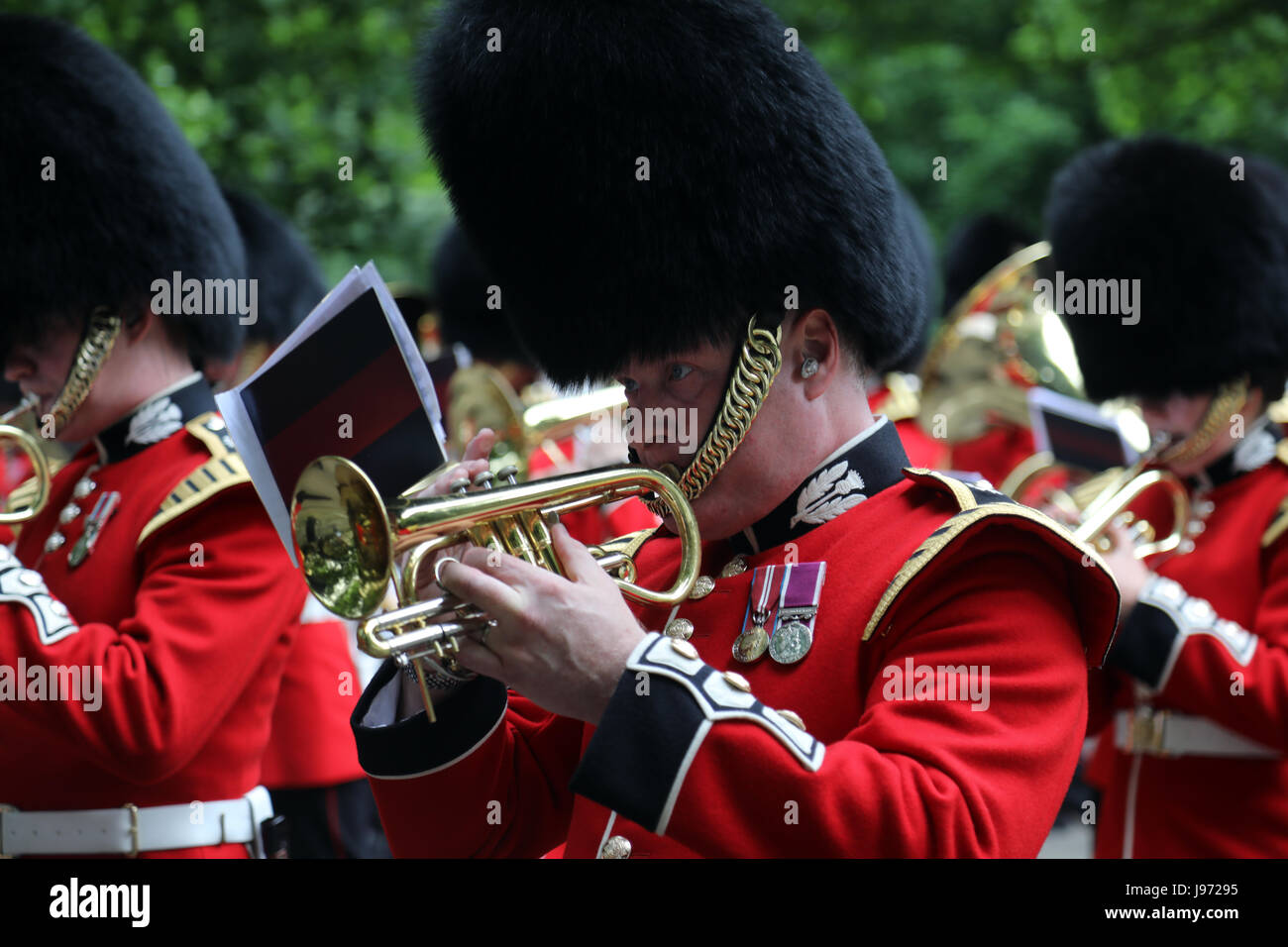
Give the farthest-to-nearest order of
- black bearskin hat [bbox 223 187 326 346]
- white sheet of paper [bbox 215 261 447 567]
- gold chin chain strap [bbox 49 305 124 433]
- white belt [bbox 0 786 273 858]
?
black bearskin hat [bbox 223 187 326 346] < gold chin chain strap [bbox 49 305 124 433] < white belt [bbox 0 786 273 858] < white sheet of paper [bbox 215 261 447 567]

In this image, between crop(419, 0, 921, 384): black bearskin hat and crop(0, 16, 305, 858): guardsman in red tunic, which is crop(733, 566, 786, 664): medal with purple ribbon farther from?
A: crop(0, 16, 305, 858): guardsman in red tunic

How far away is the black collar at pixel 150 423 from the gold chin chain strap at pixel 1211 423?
8.34 feet

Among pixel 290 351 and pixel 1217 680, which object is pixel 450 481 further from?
pixel 1217 680

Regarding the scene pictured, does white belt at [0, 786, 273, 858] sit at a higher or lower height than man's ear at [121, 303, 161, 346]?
lower

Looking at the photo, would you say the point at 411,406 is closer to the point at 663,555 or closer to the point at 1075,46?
the point at 663,555

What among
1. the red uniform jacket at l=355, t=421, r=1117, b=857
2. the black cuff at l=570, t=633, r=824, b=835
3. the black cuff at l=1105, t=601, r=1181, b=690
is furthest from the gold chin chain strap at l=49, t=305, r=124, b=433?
the black cuff at l=1105, t=601, r=1181, b=690

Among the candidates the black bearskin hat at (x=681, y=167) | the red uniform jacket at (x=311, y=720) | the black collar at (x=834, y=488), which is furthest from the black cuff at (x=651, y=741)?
the red uniform jacket at (x=311, y=720)

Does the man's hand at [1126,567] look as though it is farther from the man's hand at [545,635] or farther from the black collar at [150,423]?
the black collar at [150,423]

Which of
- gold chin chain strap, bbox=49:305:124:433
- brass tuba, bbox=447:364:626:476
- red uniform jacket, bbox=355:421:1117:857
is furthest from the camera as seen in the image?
brass tuba, bbox=447:364:626:476

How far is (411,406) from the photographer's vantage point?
2521 millimetres

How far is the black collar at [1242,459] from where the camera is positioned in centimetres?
412

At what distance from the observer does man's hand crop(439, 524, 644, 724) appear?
1921mm

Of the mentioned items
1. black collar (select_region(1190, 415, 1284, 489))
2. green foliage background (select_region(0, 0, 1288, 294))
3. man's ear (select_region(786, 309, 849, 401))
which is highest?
green foliage background (select_region(0, 0, 1288, 294))
